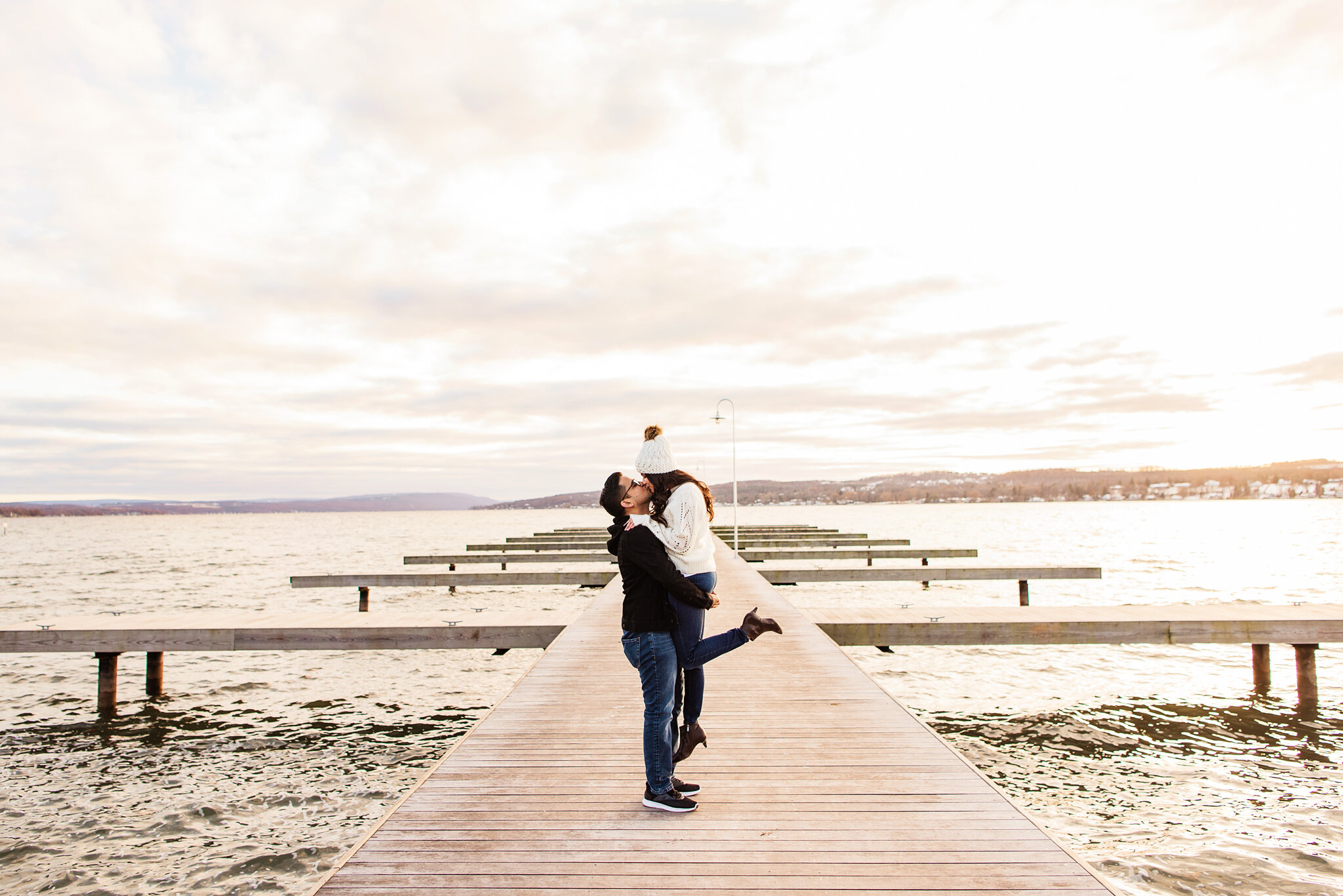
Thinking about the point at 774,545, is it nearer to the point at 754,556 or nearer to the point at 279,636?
the point at 754,556

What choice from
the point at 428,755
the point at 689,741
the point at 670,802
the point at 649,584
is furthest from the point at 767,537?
the point at 649,584

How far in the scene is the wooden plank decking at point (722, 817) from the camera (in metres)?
3.41

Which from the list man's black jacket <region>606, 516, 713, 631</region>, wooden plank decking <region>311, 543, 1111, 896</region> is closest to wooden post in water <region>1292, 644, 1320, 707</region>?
wooden plank decking <region>311, 543, 1111, 896</region>

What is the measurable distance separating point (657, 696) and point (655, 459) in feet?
4.22

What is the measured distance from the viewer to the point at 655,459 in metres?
4.04

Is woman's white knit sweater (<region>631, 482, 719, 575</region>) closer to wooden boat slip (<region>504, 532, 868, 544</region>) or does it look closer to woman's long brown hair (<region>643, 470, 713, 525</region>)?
woman's long brown hair (<region>643, 470, 713, 525</region>)

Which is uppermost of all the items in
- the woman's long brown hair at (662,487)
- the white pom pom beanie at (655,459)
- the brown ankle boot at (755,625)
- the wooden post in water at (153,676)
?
the white pom pom beanie at (655,459)

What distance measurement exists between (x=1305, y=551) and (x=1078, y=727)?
46.7 meters

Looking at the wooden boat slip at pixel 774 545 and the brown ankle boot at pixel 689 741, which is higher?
the brown ankle boot at pixel 689 741

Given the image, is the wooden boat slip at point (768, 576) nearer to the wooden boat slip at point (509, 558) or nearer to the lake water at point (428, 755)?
the lake water at point (428, 755)

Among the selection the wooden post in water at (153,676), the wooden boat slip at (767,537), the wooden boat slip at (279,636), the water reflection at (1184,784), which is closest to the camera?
the water reflection at (1184,784)

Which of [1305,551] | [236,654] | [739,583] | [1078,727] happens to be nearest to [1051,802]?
[1078,727]

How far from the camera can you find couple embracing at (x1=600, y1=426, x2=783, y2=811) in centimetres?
396

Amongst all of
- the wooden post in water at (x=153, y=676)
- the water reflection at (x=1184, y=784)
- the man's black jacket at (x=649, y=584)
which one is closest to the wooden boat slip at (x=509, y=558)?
the wooden post in water at (x=153, y=676)
